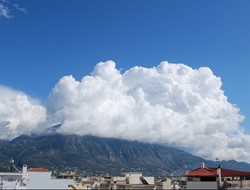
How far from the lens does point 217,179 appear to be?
11231 centimetres

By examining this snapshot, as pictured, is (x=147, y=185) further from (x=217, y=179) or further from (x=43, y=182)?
(x=43, y=182)

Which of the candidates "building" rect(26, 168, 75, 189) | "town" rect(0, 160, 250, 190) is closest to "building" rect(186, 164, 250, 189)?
"town" rect(0, 160, 250, 190)

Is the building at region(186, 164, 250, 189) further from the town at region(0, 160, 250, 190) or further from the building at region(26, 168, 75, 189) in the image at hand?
the building at region(26, 168, 75, 189)

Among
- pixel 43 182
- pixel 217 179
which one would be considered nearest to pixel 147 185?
pixel 217 179

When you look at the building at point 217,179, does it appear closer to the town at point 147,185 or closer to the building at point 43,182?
the town at point 147,185

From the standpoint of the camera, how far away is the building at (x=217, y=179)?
108312mm

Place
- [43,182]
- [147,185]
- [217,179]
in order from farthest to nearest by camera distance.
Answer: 1. [43,182]
2. [147,185]
3. [217,179]

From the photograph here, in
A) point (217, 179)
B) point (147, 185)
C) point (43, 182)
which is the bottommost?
point (147, 185)

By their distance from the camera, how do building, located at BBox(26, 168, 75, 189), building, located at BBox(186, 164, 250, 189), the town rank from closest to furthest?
building, located at BBox(186, 164, 250, 189) < the town < building, located at BBox(26, 168, 75, 189)

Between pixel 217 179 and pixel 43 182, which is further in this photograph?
pixel 43 182

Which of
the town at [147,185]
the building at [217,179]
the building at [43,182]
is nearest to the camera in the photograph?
the building at [217,179]

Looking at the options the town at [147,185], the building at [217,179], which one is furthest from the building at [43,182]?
the building at [217,179]

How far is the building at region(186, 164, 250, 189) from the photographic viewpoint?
355 ft

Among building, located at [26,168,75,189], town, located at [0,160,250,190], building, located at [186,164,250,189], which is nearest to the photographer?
building, located at [186,164,250,189]
